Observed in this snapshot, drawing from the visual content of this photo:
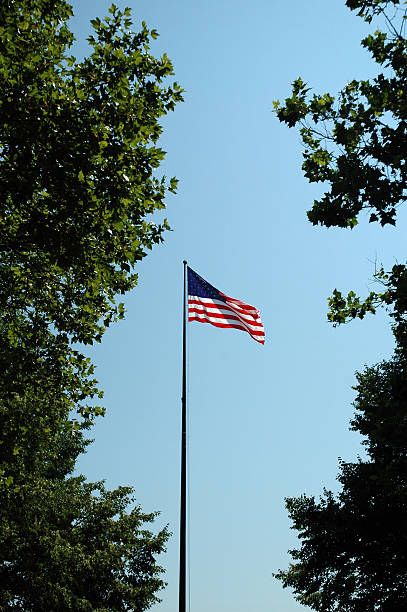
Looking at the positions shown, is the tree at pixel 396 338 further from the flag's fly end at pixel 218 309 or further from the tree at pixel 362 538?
the flag's fly end at pixel 218 309

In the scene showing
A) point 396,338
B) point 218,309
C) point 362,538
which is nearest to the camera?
point 396,338

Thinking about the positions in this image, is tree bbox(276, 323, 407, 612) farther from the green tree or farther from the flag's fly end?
the green tree

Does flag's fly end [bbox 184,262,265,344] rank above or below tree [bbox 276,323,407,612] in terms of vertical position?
above

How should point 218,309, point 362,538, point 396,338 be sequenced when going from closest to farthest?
1. point 396,338
2. point 218,309
3. point 362,538

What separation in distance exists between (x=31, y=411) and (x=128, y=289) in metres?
5.58

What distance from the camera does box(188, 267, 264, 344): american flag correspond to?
16.5m

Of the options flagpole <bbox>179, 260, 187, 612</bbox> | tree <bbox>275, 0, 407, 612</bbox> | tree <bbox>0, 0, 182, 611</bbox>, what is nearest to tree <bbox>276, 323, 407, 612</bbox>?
tree <bbox>275, 0, 407, 612</bbox>

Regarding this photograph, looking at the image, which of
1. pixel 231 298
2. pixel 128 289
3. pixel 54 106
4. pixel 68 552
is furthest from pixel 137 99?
pixel 68 552

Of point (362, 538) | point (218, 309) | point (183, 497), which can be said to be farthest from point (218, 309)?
point (362, 538)

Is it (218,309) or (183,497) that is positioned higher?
(218,309)

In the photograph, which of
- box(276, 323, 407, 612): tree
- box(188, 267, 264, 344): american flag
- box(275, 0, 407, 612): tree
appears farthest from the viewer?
box(276, 323, 407, 612): tree

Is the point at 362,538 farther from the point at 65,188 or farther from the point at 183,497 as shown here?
the point at 65,188

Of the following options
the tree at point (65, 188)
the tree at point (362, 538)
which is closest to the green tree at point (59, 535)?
the tree at point (65, 188)

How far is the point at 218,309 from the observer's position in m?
17.0
